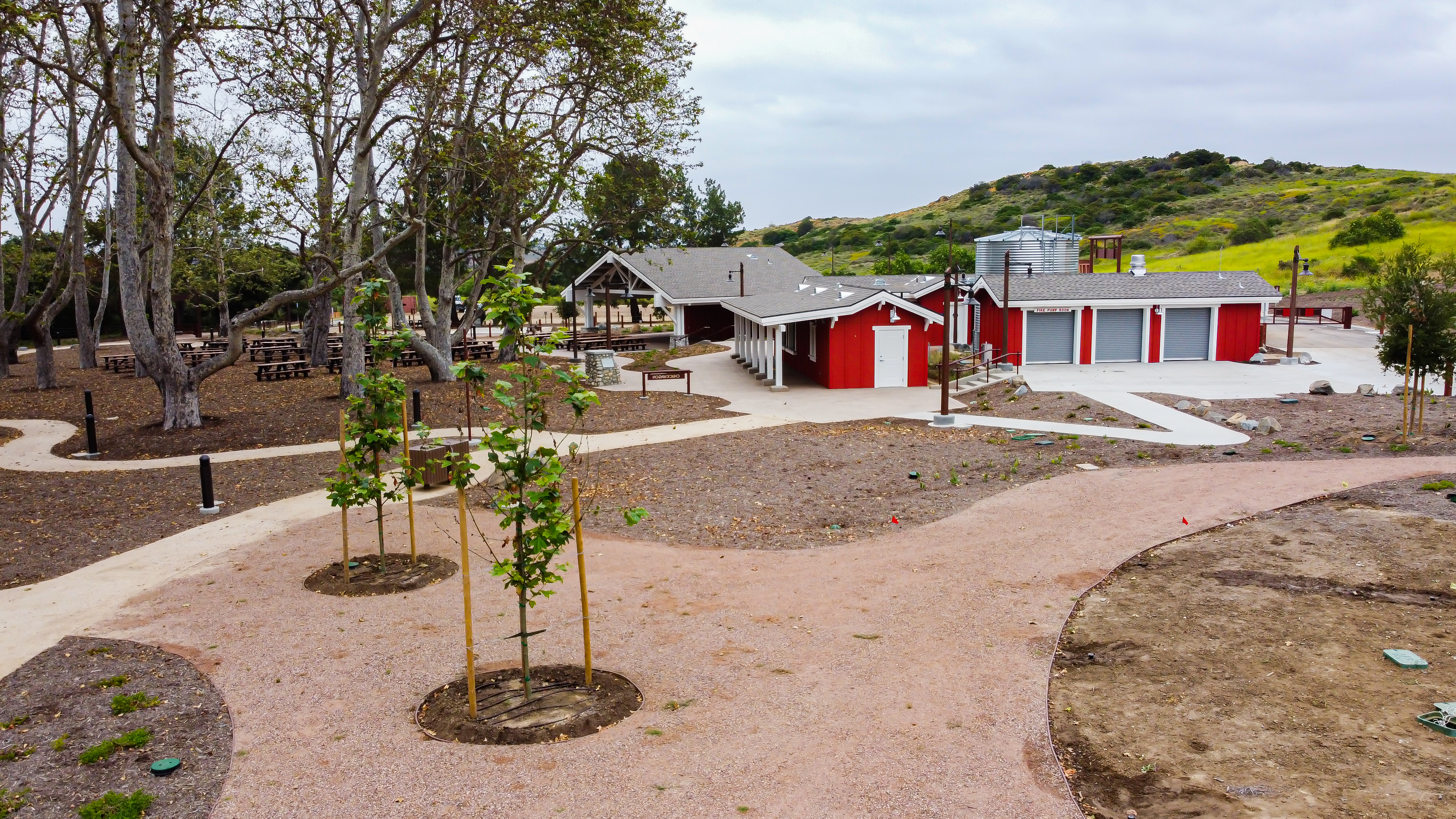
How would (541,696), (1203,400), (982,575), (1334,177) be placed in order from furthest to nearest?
(1334,177)
(1203,400)
(982,575)
(541,696)

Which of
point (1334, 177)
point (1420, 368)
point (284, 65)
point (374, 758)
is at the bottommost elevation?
point (374, 758)

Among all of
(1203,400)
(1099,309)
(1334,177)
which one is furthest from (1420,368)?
(1334,177)

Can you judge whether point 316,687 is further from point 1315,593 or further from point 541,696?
point 1315,593

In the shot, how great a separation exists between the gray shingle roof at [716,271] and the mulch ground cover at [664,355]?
2.47 meters

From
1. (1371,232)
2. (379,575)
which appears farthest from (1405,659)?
(1371,232)

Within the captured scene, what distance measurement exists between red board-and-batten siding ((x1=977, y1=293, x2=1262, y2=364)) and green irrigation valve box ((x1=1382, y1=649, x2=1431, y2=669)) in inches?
1018

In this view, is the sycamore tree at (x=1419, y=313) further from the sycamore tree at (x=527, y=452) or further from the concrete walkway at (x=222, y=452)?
the sycamore tree at (x=527, y=452)

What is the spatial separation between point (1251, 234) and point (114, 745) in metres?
88.3

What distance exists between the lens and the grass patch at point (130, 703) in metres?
6.80

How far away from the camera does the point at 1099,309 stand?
32.8 meters

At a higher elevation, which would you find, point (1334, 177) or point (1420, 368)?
point (1334, 177)

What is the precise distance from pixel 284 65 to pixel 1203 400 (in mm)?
21321

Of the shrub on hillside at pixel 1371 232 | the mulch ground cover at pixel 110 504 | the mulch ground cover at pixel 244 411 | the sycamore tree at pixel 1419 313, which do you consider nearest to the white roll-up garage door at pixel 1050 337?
the mulch ground cover at pixel 244 411

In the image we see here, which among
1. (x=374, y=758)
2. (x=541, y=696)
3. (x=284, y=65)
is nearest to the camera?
(x=374, y=758)
